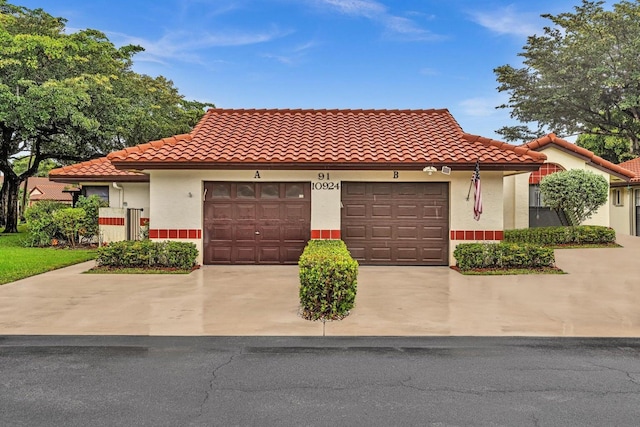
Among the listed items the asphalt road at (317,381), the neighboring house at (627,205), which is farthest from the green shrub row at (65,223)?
the neighboring house at (627,205)

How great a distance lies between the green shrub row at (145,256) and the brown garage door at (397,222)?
4.64 meters

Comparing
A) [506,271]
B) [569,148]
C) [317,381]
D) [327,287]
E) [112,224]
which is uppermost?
[569,148]

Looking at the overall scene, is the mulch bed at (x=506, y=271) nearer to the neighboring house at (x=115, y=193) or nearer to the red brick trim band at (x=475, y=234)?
the red brick trim band at (x=475, y=234)

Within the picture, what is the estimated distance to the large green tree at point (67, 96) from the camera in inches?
803

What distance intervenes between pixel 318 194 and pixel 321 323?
6967 millimetres

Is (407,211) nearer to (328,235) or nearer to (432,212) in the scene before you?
(432,212)

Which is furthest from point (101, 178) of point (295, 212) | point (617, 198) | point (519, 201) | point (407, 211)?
point (617, 198)

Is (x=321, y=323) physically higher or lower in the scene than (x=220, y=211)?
lower

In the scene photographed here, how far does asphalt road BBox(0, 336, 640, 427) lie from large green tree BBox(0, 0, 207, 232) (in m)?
17.7

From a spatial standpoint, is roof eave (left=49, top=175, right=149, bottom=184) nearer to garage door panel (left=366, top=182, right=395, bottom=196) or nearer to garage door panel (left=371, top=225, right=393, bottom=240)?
garage door panel (left=366, top=182, right=395, bottom=196)

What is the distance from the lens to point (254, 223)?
13.6 m

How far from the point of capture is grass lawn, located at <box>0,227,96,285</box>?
11848 mm

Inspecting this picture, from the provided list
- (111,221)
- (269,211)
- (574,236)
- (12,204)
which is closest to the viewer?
(269,211)

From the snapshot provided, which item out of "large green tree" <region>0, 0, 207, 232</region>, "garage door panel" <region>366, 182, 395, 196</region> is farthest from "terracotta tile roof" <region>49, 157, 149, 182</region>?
"garage door panel" <region>366, 182, 395, 196</region>
